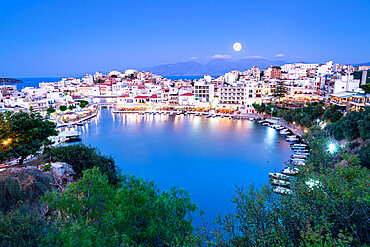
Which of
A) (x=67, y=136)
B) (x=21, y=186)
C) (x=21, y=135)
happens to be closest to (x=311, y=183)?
(x=21, y=186)

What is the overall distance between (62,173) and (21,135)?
3.05m

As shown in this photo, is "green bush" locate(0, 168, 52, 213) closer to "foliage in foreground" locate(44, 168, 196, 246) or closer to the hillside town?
"foliage in foreground" locate(44, 168, 196, 246)

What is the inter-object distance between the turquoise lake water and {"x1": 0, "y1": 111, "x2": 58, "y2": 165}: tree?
18.6 ft

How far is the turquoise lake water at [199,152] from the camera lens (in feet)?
38.6

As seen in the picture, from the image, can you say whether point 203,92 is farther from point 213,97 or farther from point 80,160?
point 80,160

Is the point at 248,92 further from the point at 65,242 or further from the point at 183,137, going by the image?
the point at 65,242

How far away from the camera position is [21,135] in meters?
8.71

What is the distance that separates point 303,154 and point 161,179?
9265 mm

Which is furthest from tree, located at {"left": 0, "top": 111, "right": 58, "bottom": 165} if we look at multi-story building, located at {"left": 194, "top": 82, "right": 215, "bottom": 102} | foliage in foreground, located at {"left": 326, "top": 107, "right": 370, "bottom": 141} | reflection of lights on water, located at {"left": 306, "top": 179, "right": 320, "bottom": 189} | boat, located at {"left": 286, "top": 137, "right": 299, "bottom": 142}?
multi-story building, located at {"left": 194, "top": 82, "right": 215, "bottom": 102}

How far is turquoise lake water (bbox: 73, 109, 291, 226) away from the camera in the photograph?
464 inches

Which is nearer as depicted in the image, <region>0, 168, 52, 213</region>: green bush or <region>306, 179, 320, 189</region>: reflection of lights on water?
<region>306, 179, 320, 189</region>: reflection of lights on water

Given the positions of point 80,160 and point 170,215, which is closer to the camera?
point 170,215

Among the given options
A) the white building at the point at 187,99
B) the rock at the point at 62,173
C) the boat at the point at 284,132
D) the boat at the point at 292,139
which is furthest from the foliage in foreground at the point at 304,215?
the white building at the point at 187,99

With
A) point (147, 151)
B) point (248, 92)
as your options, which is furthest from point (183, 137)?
point (248, 92)
